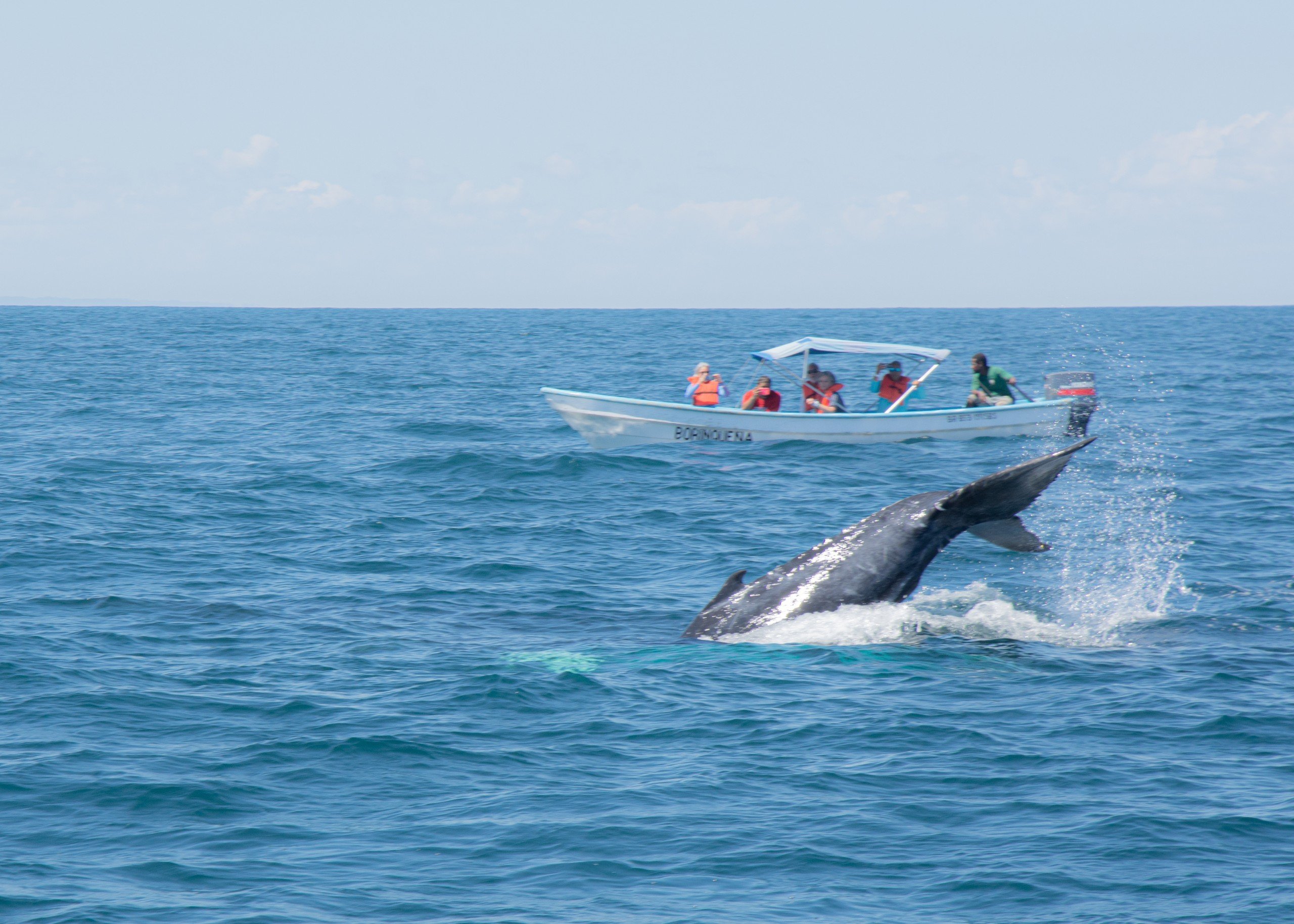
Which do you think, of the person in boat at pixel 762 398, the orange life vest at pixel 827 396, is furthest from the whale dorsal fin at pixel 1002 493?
the orange life vest at pixel 827 396

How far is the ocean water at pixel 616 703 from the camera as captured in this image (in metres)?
7.89

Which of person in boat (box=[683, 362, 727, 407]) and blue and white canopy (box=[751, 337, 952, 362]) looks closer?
blue and white canopy (box=[751, 337, 952, 362])

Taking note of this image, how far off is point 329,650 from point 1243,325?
379 feet

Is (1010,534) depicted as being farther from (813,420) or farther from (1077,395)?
(1077,395)

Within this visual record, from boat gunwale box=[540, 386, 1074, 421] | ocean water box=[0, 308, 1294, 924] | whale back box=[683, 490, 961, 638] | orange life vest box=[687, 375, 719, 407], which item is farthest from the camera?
orange life vest box=[687, 375, 719, 407]

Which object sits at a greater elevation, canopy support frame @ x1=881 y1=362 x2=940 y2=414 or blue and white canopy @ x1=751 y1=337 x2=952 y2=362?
blue and white canopy @ x1=751 y1=337 x2=952 y2=362

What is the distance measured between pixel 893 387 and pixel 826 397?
1787mm

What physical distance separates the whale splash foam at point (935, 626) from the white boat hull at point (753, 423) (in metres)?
13.5

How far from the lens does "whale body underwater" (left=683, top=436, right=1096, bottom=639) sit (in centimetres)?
1195

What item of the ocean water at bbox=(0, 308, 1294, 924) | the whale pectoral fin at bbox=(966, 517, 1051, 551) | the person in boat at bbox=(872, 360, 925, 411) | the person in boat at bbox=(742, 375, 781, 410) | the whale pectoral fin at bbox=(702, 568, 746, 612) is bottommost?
the ocean water at bbox=(0, 308, 1294, 924)

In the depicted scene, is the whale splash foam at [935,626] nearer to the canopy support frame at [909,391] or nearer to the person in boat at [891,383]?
the canopy support frame at [909,391]

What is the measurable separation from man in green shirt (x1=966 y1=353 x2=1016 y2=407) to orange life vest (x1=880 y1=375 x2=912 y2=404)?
1.52 metres

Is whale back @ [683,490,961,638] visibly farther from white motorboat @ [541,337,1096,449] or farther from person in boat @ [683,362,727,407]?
person in boat @ [683,362,727,407]

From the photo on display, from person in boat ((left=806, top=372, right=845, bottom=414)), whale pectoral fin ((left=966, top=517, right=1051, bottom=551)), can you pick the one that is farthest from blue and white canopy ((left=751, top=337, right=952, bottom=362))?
whale pectoral fin ((left=966, top=517, right=1051, bottom=551))
